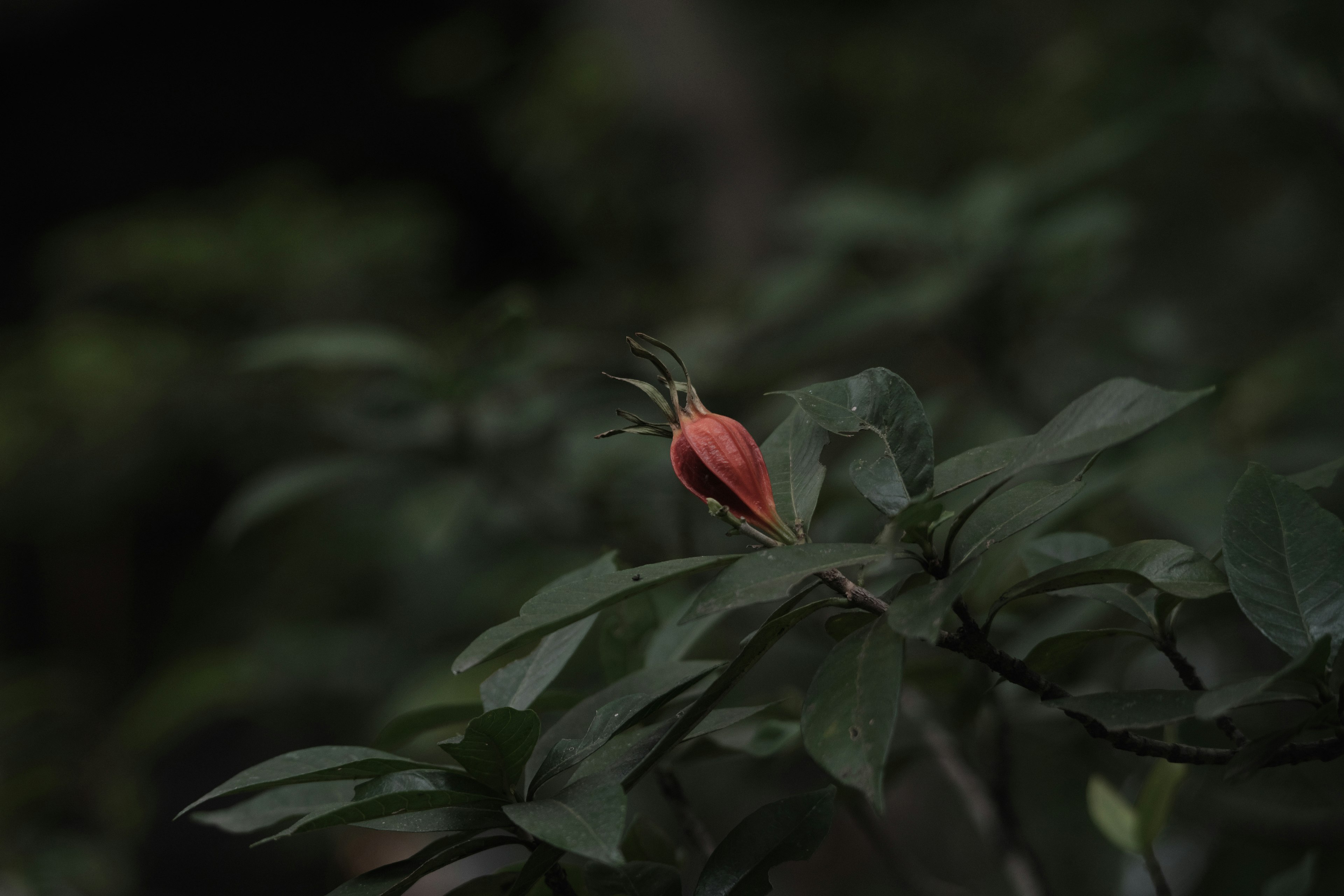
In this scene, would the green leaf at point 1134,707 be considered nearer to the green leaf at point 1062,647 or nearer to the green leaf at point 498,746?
the green leaf at point 1062,647

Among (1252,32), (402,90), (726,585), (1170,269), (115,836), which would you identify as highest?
(402,90)

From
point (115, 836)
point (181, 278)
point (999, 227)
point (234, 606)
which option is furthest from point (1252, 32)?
point (234, 606)

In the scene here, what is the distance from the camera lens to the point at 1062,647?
0.45 meters

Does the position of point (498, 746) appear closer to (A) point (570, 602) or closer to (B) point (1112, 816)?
(A) point (570, 602)

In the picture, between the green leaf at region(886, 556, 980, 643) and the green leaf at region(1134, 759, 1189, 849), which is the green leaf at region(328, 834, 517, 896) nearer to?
the green leaf at region(886, 556, 980, 643)

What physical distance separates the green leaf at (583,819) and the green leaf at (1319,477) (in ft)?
1.06

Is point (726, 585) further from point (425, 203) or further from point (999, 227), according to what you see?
point (425, 203)

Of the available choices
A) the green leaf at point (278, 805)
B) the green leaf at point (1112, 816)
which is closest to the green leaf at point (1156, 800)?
the green leaf at point (1112, 816)

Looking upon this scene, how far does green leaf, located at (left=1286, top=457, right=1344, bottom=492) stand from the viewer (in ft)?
1.42

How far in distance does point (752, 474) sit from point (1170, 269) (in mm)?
2395

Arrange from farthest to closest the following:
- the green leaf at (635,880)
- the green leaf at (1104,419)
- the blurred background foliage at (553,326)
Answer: the blurred background foliage at (553,326)
the green leaf at (635,880)
the green leaf at (1104,419)

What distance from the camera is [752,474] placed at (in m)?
0.44

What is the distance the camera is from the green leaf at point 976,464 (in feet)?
1.36

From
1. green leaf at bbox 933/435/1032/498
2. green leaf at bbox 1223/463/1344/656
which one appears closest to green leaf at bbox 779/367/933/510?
green leaf at bbox 933/435/1032/498
